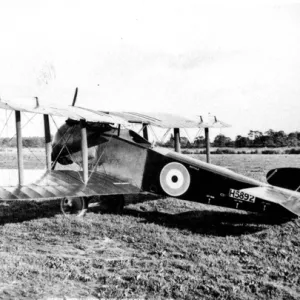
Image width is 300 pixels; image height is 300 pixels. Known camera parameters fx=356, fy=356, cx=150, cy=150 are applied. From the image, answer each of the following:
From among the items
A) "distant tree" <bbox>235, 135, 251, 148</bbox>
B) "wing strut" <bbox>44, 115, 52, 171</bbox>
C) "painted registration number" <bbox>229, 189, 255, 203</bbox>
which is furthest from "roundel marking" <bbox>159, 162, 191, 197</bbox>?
"distant tree" <bbox>235, 135, 251, 148</bbox>

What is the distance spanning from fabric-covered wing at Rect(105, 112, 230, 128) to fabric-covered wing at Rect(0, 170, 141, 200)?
6.02 feet

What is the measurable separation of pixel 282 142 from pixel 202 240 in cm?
4795

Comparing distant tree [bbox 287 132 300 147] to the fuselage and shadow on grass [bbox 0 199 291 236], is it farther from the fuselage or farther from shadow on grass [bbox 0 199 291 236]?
the fuselage

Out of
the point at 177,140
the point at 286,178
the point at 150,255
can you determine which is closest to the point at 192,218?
the point at 286,178

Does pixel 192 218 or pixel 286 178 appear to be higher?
pixel 286 178

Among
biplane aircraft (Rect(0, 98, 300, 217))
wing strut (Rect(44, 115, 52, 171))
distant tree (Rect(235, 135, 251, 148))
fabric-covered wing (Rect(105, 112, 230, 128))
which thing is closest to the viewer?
biplane aircraft (Rect(0, 98, 300, 217))

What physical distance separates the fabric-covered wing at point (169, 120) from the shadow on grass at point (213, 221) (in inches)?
91.7

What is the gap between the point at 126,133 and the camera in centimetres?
828

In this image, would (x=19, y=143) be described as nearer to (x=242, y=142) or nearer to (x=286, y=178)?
(x=286, y=178)

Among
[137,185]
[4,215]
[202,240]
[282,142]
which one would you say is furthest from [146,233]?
[282,142]

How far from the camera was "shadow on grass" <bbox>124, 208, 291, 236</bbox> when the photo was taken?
21.7 feet

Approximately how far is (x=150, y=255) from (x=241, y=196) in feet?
7.82

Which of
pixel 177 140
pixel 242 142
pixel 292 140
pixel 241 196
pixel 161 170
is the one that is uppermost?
pixel 292 140

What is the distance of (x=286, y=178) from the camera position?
701 centimetres
